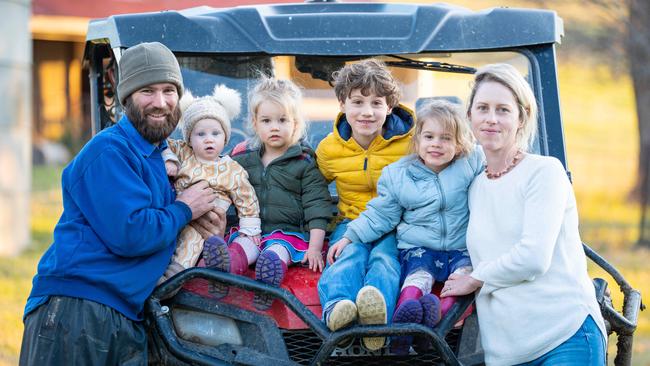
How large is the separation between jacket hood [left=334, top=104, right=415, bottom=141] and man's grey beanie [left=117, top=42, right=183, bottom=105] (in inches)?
34.5

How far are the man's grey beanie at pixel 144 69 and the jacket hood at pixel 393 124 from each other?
88cm

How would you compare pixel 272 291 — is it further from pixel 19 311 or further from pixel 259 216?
pixel 19 311

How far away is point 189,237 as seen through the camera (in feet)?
15.3

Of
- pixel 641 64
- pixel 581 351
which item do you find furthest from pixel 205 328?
pixel 641 64

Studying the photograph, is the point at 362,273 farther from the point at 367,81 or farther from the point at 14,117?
the point at 14,117

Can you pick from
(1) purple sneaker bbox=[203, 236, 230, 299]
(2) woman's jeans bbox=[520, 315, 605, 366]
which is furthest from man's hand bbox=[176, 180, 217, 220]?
(2) woman's jeans bbox=[520, 315, 605, 366]

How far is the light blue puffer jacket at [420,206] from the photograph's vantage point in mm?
4582


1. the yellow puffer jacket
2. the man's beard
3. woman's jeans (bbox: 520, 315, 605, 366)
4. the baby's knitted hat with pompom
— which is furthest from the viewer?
the yellow puffer jacket

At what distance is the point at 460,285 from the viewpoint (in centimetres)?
434

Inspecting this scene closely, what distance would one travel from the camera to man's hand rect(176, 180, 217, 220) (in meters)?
4.57

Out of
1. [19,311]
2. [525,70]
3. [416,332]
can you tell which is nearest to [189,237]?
[416,332]

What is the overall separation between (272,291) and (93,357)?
79 centimetres

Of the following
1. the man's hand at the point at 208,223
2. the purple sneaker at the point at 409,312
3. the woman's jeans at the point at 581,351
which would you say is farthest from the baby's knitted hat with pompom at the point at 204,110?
the woman's jeans at the point at 581,351

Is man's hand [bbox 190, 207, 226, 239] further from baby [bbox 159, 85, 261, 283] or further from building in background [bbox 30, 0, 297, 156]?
building in background [bbox 30, 0, 297, 156]
